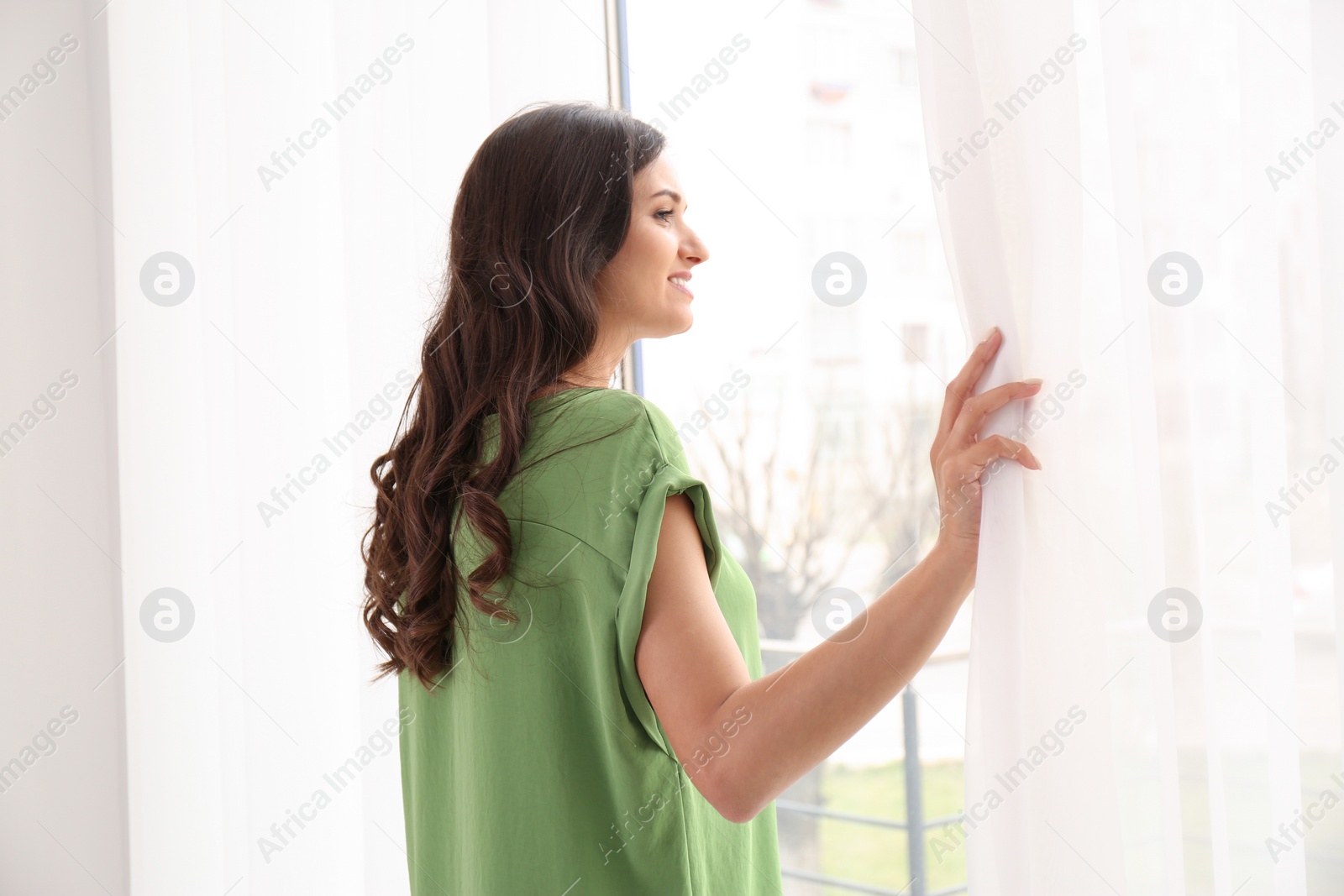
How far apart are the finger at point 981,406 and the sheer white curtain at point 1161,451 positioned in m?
0.02

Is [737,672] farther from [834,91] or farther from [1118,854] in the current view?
[834,91]

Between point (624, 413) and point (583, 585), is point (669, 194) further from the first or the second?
point (583, 585)

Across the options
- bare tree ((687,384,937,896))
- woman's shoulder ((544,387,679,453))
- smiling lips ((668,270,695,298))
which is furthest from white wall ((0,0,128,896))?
bare tree ((687,384,937,896))

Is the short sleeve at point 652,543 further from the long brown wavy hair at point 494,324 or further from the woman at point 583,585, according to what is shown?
the long brown wavy hair at point 494,324

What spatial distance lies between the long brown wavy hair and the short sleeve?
0.42 ft

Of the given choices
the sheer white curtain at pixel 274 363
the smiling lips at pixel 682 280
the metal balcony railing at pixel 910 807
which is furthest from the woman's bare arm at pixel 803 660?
the metal balcony railing at pixel 910 807

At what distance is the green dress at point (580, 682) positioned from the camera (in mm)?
788

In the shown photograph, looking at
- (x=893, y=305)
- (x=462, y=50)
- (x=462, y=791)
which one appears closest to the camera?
(x=462, y=791)

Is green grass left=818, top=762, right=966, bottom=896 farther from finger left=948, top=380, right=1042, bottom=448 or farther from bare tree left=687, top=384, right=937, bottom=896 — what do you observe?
finger left=948, top=380, right=1042, bottom=448

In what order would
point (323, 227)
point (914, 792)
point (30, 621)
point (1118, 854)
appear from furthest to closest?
point (914, 792) < point (30, 621) < point (323, 227) < point (1118, 854)

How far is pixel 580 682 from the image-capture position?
816 millimetres

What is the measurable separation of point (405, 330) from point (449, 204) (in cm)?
24

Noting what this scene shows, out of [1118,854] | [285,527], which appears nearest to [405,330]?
[285,527]

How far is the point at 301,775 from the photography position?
1907mm
